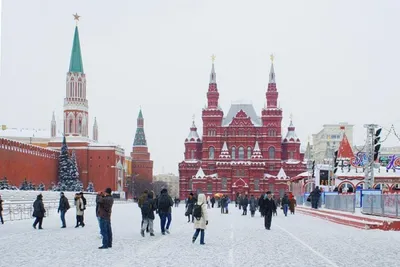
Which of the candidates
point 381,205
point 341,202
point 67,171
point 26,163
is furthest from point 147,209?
point 67,171

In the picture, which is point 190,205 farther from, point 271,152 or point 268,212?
point 271,152

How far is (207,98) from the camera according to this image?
376 feet

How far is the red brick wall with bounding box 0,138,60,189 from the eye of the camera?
8250cm

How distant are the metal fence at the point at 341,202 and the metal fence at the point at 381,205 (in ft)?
2.66

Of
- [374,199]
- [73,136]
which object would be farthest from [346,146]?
[73,136]

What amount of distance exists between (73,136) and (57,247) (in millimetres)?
106874

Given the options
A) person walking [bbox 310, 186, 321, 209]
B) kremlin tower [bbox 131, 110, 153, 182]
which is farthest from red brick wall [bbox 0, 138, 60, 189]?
person walking [bbox 310, 186, 321, 209]

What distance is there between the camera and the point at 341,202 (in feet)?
113

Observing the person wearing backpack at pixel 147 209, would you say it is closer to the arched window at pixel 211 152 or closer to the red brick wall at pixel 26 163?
the red brick wall at pixel 26 163

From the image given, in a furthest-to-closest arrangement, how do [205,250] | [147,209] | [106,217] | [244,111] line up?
[244,111] → [147,209] → [106,217] → [205,250]

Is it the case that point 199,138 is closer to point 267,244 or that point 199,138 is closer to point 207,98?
point 207,98

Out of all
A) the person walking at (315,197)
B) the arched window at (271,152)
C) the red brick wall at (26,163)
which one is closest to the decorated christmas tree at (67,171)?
the red brick wall at (26,163)

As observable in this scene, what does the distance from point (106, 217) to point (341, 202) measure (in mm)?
20964

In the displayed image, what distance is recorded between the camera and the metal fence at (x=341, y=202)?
1230 inches
